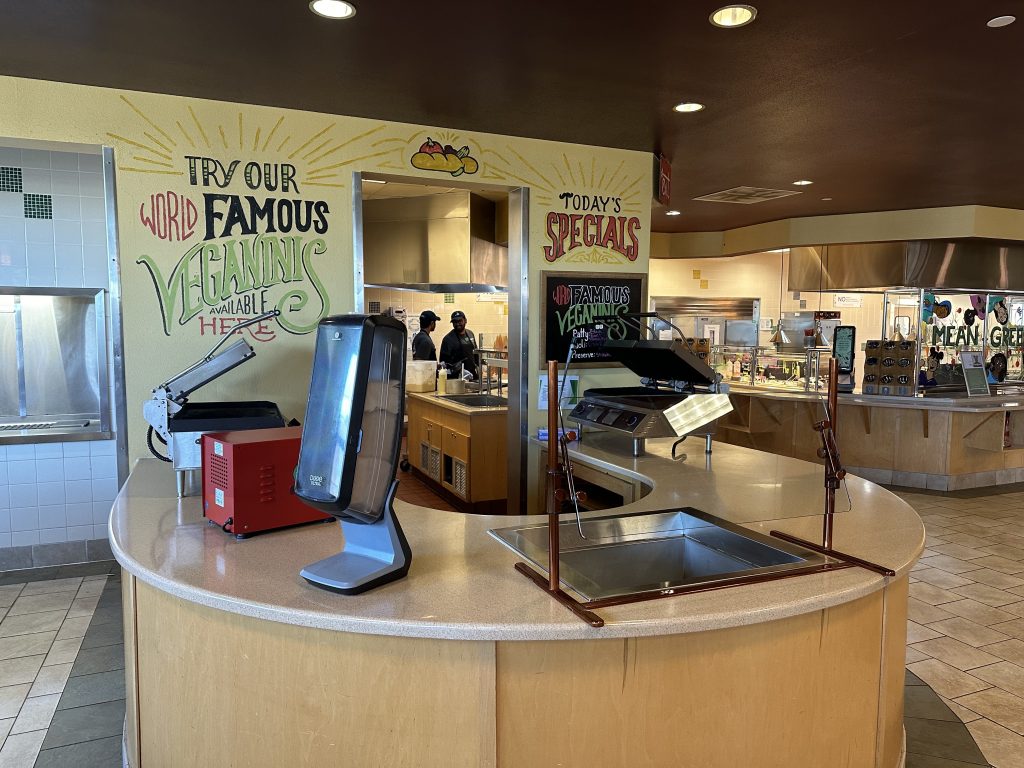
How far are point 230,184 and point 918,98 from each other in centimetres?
359

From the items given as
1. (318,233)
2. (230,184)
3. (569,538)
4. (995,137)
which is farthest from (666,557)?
(995,137)

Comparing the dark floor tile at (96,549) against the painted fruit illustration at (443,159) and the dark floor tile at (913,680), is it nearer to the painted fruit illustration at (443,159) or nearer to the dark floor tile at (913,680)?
the painted fruit illustration at (443,159)

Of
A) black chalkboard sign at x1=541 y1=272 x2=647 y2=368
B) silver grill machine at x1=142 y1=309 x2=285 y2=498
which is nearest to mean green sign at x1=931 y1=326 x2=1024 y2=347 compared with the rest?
black chalkboard sign at x1=541 y1=272 x2=647 y2=368

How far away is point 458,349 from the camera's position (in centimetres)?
743

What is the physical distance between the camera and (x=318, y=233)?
12.7 feet

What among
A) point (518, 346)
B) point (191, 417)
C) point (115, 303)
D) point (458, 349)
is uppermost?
point (115, 303)

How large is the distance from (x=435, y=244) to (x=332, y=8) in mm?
4095

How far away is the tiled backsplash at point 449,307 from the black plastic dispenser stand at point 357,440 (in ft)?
23.9

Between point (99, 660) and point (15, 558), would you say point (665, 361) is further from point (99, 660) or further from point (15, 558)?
point (15, 558)

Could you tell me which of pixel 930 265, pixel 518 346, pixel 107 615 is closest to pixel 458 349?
pixel 518 346

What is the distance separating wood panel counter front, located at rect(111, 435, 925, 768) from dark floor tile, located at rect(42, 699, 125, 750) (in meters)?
0.79

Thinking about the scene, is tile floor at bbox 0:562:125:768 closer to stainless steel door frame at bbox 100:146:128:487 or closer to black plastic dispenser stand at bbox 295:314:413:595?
stainless steel door frame at bbox 100:146:128:487

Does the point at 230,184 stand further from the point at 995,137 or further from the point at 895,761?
the point at 995,137

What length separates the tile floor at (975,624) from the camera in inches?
113
